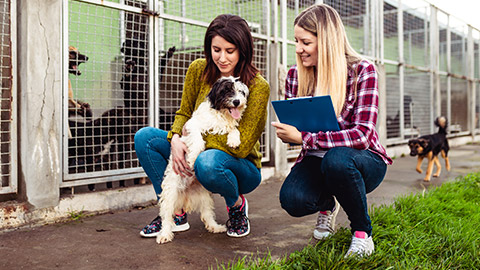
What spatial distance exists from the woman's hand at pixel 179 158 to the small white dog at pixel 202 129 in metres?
0.03

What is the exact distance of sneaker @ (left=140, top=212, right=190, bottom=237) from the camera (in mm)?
2844

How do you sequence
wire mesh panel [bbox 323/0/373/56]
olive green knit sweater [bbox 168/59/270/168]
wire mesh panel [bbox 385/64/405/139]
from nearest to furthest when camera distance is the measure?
olive green knit sweater [bbox 168/59/270/168], wire mesh panel [bbox 323/0/373/56], wire mesh panel [bbox 385/64/405/139]

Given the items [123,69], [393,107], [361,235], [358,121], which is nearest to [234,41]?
[358,121]

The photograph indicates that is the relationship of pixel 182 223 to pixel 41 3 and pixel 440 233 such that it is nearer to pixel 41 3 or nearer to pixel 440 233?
pixel 440 233

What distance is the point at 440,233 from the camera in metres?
2.82

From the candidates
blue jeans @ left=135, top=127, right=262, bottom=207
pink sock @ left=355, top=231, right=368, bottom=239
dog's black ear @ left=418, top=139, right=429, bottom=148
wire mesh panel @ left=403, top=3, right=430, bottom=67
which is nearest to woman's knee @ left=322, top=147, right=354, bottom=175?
pink sock @ left=355, top=231, right=368, bottom=239

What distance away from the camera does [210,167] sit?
8.57 ft

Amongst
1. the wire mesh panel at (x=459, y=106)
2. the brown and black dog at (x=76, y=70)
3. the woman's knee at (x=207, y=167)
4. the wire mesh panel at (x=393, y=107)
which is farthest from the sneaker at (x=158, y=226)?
the wire mesh panel at (x=459, y=106)

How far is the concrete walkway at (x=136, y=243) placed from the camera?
2.36m

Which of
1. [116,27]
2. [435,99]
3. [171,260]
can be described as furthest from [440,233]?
[435,99]

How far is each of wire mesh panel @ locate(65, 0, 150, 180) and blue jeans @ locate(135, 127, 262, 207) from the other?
0.98 metres

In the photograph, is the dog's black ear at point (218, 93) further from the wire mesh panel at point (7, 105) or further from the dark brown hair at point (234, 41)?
the wire mesh panel at point (7, 105)

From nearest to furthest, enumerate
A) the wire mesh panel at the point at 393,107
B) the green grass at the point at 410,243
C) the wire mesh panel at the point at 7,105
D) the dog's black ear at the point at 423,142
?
the green grass at the point at 410,243
the wire mesh panel at the point at 7,105
the dog's black ear at the point at 423,142
the wire mesh panel at the point at 393,107

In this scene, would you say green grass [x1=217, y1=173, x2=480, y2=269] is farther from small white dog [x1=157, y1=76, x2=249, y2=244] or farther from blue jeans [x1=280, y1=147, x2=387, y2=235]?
small white dog [x1=157, y1=76, x2=249, y2=244]
